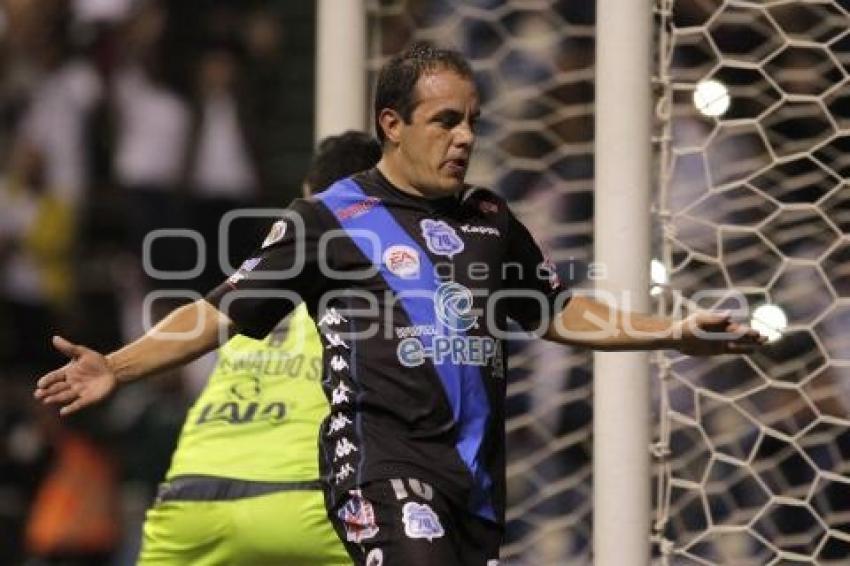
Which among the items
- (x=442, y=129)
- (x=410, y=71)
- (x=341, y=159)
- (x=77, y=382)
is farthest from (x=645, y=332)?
(x=77, y=382)

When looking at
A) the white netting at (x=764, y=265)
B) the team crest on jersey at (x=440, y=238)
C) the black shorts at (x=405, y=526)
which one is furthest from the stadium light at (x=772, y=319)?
the black shorts at (x=405, y=526)

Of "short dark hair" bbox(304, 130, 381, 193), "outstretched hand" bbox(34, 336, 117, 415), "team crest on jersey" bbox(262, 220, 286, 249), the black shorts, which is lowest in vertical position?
the black shorts

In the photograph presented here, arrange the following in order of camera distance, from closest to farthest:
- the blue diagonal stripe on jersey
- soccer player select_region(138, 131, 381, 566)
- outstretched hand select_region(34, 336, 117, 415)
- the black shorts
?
1. outstretched hand select_region(34, 336, 117, 415)
2. the black shorts
3. the blue diagonal stripe on jersey
4. soccer player select_region(138, 131, 381, 566)

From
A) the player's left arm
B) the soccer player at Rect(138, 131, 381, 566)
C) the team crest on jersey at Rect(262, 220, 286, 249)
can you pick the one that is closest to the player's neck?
the team crest on jersey at Rect(262, 220, 286, 249)

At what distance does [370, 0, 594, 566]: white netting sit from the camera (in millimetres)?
5668

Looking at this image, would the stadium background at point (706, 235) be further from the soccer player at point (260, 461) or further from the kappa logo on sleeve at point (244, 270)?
the kappa logo on sleeve at point (244, 270)

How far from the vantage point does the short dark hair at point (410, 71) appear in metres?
4.04

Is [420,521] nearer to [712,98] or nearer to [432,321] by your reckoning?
[432,321]

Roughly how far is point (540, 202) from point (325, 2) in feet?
2.77

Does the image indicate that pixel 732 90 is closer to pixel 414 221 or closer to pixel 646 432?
pixel 646 432

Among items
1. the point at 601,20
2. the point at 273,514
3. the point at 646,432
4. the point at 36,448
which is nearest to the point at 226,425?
the point at 273,514

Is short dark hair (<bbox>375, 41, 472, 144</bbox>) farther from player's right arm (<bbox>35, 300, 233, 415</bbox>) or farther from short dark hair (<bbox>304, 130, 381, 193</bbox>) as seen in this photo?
short dark hair (<bbox>304, 130, 381, 193</bbox>)

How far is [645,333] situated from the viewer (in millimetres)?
4148

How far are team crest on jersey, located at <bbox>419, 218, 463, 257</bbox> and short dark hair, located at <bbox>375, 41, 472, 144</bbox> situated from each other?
0.22 metres
